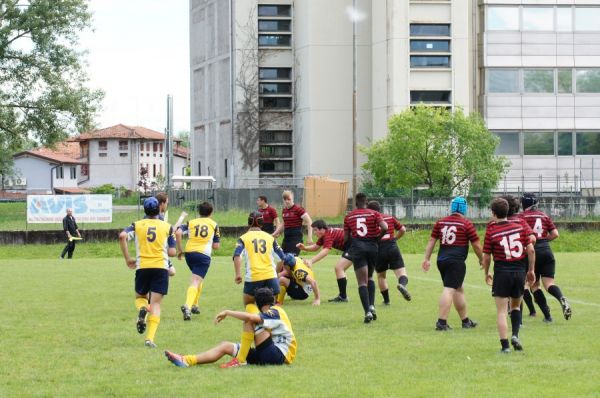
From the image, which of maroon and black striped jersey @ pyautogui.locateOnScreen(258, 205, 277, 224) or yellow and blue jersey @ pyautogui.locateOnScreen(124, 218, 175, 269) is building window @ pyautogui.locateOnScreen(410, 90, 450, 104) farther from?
yellow and blue jersey @ pyautogui.locateOnScreen(124, 218, 175, 269)

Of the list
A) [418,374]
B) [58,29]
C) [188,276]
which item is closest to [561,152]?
[58,29]

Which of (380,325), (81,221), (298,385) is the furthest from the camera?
(81,221)

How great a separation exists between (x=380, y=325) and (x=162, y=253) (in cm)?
397

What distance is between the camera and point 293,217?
23.2m

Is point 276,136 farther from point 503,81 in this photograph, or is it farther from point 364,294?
point 364,294

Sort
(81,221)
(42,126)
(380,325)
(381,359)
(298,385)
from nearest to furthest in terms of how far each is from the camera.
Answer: (298,385) → (381,359) → (380,325) → (81,221) → (42,126)

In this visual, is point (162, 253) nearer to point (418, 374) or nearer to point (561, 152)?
point (418, 374)

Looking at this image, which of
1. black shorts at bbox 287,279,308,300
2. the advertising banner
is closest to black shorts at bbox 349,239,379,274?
black shorts at bbox 287,279,308,300

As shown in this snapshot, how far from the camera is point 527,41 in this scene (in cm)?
7425

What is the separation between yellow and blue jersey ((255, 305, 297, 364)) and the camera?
12.4 meters

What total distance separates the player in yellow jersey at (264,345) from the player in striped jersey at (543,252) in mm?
5864

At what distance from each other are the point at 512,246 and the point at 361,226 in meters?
4.07

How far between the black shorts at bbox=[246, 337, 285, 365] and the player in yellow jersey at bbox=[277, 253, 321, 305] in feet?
25.6

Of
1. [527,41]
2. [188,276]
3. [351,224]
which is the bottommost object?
[188,276]
